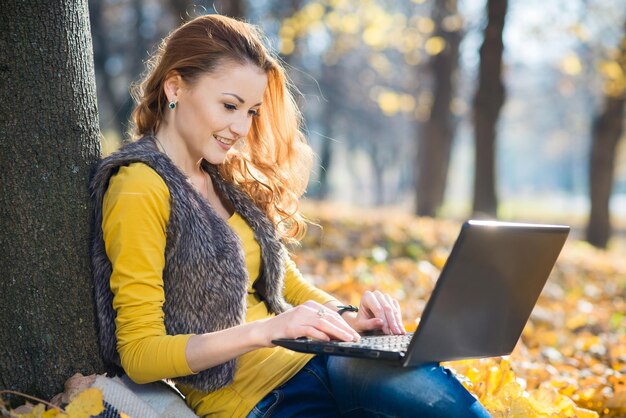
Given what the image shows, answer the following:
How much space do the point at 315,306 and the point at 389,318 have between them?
498 mm

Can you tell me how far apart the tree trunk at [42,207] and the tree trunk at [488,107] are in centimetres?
903

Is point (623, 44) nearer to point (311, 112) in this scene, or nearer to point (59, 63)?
point (59, 63)

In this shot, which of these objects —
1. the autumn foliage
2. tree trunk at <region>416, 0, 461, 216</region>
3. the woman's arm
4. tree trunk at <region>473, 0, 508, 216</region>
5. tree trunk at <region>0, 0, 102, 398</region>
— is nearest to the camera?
the woman's arm

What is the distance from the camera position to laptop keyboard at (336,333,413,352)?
2.14 meters

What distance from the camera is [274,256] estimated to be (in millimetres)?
2879

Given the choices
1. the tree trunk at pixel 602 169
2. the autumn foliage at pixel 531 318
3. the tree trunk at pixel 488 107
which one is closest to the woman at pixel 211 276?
the autumn foliage at pixel 531 318

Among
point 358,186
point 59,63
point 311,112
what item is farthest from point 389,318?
point 358,186

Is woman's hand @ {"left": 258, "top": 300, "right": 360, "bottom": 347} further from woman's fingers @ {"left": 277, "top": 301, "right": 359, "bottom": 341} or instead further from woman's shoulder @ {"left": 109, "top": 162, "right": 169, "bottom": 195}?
woman's shoulder @ {"left": 109, "top": 162, "right": 169, "bottom": 195}

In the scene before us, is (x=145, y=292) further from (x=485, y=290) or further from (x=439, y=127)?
(x=439, y=127)

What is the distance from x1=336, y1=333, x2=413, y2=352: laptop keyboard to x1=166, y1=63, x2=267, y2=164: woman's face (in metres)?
0.88

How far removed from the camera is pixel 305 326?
7.09 ft

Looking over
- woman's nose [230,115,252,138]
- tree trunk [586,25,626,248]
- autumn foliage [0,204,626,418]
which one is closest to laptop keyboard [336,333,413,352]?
autumn foliage [0,204,626,418]

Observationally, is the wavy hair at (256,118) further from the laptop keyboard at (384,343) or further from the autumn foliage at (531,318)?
the laptop keyboard at (384,343)

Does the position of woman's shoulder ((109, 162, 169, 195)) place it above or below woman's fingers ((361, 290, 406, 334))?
above
